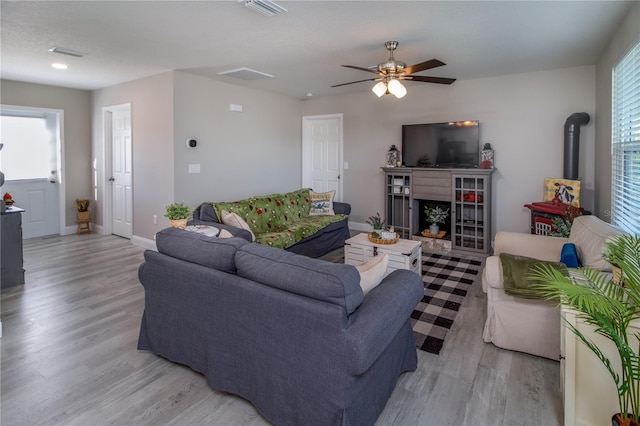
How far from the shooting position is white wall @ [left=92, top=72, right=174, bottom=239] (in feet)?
16.1

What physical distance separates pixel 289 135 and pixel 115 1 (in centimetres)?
431

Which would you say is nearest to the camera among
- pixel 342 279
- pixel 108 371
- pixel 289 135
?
pixel 342 279

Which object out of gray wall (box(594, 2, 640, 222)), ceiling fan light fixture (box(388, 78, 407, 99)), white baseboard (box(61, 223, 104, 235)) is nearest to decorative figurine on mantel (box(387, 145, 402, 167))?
ceiling fan light fixture (box(388, 78, 407, 99))

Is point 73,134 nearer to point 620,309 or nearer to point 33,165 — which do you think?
point 33,165

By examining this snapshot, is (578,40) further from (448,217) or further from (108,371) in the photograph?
(108,371)

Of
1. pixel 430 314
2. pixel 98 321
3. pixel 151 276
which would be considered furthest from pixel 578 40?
pixel 98 321

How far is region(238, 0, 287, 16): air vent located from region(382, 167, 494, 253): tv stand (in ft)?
10.8

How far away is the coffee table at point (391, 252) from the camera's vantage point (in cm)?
355

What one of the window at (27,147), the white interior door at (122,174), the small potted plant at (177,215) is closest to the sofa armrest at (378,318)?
the small potted plant at (177,215)

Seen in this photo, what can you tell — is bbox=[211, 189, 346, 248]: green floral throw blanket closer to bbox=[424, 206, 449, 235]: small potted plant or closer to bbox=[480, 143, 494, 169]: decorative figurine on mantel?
bbox=[424, 206, 449, 235]: small potted plant

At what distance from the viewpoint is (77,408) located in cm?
195

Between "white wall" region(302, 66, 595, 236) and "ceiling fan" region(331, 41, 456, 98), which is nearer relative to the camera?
"ceiling fan" region(331, 41, 456, 98)

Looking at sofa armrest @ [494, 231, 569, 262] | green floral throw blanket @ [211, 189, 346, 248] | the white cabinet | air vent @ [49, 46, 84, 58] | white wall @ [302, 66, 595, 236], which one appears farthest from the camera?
white wall @ [302, 66, 595, 236]

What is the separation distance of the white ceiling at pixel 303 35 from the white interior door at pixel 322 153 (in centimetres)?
191
